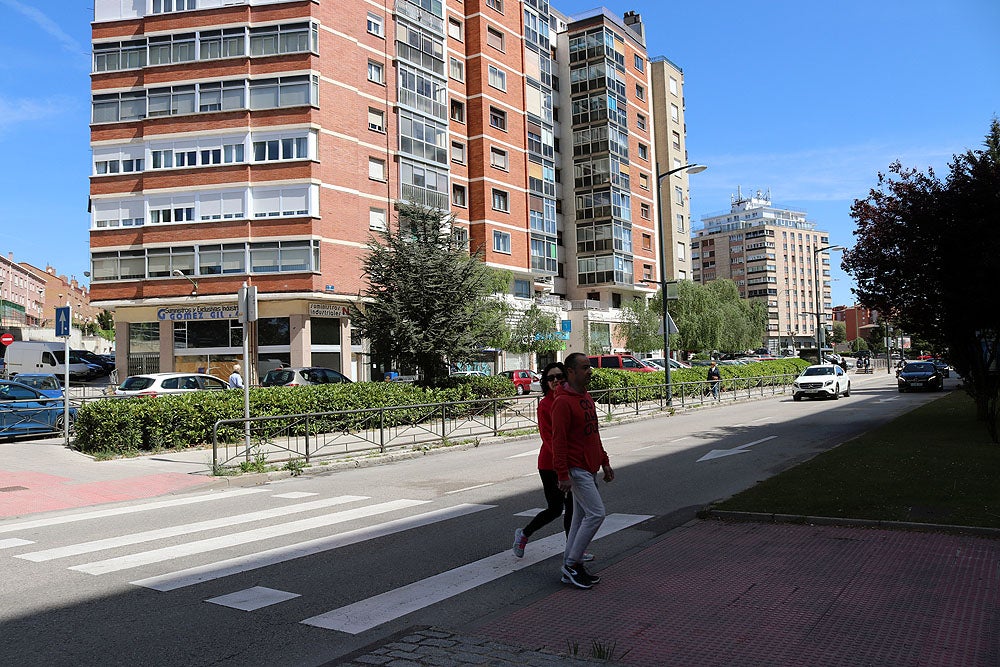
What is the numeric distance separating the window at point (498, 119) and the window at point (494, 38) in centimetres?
409

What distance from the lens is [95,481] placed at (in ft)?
39.4

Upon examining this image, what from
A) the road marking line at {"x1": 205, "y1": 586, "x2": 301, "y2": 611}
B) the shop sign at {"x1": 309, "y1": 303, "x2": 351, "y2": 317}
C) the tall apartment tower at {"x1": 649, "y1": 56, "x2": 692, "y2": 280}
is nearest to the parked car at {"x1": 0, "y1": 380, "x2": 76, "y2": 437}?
the road marking line at {"x1": 205, "y1": 586, "x2": 301, "y2": 611}

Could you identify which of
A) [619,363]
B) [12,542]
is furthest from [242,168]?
[12,542]

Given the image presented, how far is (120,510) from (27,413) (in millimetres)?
9788

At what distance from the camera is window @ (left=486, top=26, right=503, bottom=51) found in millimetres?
45469

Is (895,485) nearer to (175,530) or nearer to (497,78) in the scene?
(175,530)

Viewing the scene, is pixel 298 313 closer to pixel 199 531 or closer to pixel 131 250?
pixel 131 250

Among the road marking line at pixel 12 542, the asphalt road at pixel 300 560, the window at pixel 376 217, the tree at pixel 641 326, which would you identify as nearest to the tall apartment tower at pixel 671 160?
the tree at pixel 641 326

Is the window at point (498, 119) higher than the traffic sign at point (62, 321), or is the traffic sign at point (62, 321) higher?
the window at point (498, 119)

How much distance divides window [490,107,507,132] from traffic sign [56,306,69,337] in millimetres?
32590

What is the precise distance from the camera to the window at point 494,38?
45469 mm

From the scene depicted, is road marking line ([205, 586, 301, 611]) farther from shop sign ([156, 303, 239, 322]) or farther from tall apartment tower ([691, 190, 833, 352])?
tall apartment tower ([691, 190, 833, 352])

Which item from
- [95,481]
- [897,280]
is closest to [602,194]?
[897,280]

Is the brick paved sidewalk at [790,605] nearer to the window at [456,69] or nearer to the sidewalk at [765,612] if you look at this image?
the sidewalk at [765,612]
